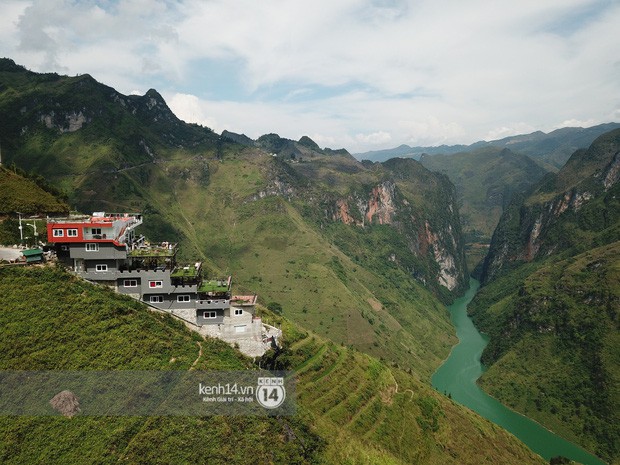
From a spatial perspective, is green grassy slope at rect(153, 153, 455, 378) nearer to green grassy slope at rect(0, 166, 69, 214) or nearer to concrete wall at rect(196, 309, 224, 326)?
green grassy slope at rect(0, 166, 69, 214)

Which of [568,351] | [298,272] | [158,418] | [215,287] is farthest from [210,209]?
[158,418]

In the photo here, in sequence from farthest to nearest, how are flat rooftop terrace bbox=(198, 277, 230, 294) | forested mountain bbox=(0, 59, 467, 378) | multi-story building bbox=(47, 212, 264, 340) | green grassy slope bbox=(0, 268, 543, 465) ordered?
forested mountain bbox=(0, 59, 467, 378) < flat rooftop terrace bbox=(198, 277, 230, 294) < multi-story building bbox=(47, 212, 264, 340) < green grassy slope bbox=(0, 268, 543, 465)

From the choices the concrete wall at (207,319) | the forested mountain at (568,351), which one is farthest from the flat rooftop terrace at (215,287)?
the forested mountain at (568,351)

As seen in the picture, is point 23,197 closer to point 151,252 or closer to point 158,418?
point 151,252

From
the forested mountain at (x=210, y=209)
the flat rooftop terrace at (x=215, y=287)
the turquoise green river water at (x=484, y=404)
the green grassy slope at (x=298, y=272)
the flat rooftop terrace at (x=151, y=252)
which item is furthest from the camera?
the forested mountain at (x=210, y=209)

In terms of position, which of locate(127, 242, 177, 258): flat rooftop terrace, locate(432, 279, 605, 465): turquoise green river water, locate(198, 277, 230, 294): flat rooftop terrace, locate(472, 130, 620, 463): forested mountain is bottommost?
locate(432, 279, 605, 465): turquoise green river water

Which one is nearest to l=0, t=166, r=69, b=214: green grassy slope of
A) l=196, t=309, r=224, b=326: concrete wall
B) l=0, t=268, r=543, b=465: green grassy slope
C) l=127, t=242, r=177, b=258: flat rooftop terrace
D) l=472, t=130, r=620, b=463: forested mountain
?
l=0, t=268, r=543, b=465: green grassy slope

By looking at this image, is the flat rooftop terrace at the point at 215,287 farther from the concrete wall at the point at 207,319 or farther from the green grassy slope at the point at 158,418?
the green grassy slope at the point at 158,418
